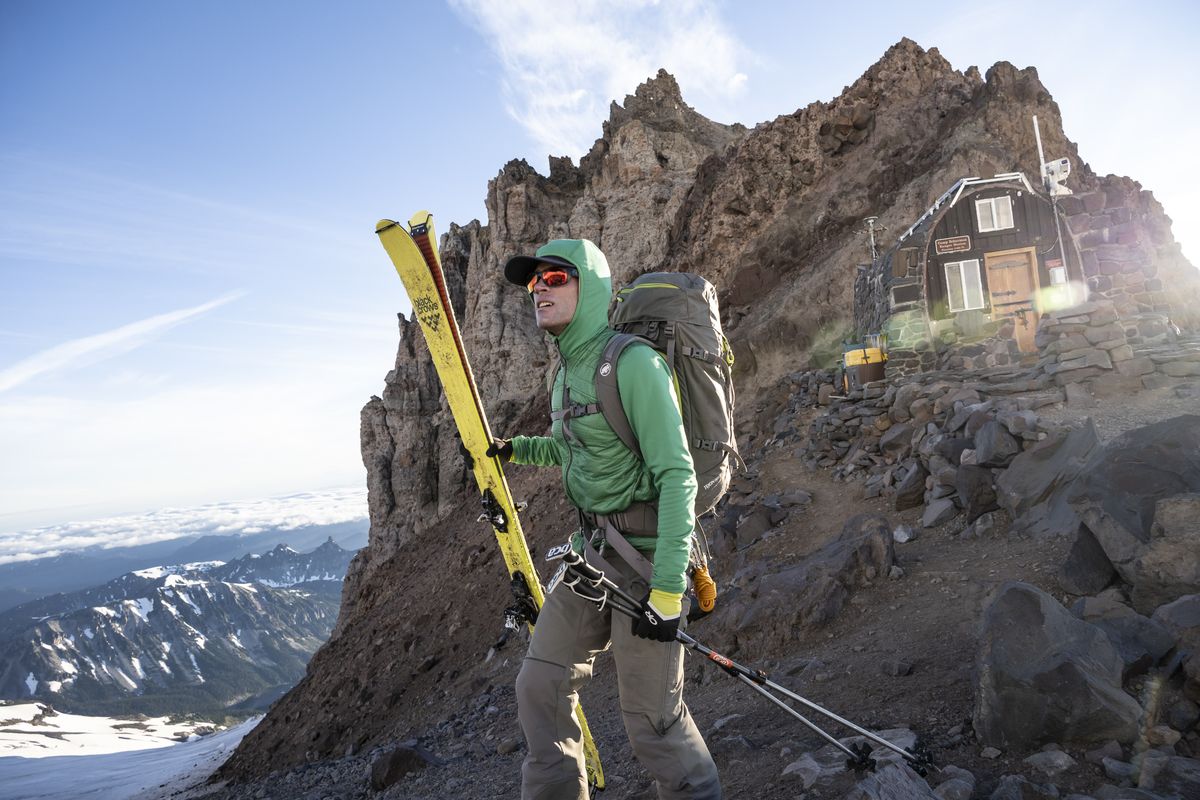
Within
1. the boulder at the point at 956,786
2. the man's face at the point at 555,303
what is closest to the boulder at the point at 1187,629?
the boulder at the point at 956,786

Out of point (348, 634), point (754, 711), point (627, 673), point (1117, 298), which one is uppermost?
point (1117, 298)

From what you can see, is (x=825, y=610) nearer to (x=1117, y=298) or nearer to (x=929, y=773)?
(x=929, y=773)

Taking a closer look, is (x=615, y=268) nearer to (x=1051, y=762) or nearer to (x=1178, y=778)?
(x=1051, y=762)

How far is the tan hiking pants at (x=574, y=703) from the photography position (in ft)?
10.4

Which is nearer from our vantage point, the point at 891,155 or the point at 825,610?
the point at 825,610

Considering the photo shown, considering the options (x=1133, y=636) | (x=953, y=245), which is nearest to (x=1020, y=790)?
(x=1133, y=636)

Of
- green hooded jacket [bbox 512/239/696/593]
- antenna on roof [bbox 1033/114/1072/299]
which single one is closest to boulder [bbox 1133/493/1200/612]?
green hooded jacket [bbox 512/239/696/593]

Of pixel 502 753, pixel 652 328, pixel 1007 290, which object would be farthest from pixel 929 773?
pixel 1007 290

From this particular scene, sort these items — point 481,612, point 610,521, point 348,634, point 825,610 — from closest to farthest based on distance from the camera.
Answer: point 610,521 < point 825,610 < point 481,612 < point 348,634

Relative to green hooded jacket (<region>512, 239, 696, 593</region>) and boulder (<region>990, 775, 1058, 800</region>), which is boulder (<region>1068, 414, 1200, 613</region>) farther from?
green hooded jacket (<region>512, 239, 696, 593</region>)

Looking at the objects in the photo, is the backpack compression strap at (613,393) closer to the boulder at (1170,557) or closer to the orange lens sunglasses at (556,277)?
the orange lens sunglasses at (556,277)

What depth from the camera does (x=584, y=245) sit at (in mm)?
3682

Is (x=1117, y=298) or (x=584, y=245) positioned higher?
(x=1117, y=298)

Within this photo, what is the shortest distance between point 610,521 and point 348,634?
27034mm
